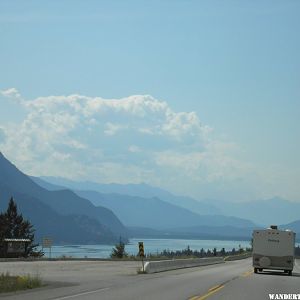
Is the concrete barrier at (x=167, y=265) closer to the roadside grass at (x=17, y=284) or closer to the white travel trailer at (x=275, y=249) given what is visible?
the white travel trailer at (x=275, y=249)

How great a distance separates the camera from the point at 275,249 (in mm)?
37406

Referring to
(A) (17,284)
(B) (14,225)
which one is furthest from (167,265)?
(B) (14,225)

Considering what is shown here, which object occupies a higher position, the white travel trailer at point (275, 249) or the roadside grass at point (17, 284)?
the white travel trailer at point (275, 249)

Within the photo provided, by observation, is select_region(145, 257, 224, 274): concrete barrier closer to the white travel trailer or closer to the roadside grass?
the white travel trailer

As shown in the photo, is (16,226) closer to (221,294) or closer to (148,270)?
(148,270)

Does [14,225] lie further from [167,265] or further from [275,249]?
[275,249]

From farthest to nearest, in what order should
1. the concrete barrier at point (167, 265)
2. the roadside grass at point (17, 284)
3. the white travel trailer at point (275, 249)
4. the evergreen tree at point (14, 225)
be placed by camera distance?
the evergreen tree at point (14, 225), the white travel trailer at point (275, 249), the concrete barrier at point (167, 265), the roadside grass at point (17, 284)

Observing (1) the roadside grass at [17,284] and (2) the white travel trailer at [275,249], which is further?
(2) the white travel trailer at [275,249]

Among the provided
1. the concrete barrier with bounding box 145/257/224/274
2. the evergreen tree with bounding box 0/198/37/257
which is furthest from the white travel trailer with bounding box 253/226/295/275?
the evergreen tree with bounding box 0/198/37/257

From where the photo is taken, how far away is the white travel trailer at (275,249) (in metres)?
37.2

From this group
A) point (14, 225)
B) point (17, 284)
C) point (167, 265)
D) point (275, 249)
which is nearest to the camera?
point (17, 284)

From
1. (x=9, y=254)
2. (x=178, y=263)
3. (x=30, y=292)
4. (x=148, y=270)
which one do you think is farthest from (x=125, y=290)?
(x=9, y=254)

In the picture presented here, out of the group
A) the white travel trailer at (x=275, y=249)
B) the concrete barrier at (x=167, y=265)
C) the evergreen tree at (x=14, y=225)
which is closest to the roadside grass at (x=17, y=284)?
the concrete barrier at (x=167, y=265)

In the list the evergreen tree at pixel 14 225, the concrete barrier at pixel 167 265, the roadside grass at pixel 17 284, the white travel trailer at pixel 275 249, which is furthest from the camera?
the evergreen tree at pixel 14 225
